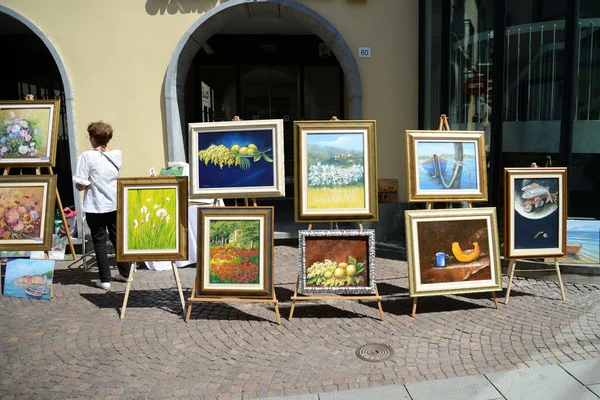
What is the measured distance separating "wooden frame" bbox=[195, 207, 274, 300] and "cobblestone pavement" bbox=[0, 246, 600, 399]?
32cm

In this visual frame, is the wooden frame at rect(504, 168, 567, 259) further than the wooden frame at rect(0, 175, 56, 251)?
No

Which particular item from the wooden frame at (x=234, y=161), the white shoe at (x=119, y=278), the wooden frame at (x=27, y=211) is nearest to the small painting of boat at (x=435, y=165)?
the wooden frame at (x=234, y=161)

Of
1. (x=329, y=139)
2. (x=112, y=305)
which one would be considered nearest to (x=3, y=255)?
(x=112, y=305)

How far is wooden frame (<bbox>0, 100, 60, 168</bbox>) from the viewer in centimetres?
564

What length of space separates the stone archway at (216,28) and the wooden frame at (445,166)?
7.92ft

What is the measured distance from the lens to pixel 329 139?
15.1ft

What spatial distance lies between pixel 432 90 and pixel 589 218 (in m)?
2.73

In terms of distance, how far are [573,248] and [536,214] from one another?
860 millimetres

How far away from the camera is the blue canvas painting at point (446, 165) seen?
4793 millimetres

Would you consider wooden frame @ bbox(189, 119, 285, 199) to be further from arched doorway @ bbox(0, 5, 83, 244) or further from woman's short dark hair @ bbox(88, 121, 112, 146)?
arched doorway @ bbox(0, 5, 83, 244)

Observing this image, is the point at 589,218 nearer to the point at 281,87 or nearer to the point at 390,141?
the point at 390,141

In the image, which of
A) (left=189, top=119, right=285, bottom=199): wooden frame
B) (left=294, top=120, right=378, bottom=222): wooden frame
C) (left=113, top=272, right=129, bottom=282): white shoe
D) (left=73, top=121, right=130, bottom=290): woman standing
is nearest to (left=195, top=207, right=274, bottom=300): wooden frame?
(left=189, top=119, right=285, bottom=199): wooden frame

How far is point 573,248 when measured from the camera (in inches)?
212

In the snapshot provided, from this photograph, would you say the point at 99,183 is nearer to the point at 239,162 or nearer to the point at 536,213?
the point at 239,162
